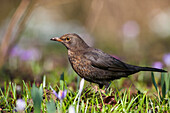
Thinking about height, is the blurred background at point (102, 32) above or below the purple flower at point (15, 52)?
above

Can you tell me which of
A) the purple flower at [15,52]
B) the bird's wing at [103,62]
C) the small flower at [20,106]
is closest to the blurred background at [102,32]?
the purple flower at [15,52]

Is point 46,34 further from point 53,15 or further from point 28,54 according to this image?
point 28,54

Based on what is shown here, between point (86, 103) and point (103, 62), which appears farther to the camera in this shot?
point (103, 62)

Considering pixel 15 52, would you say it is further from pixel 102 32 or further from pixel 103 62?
pixel 102 32

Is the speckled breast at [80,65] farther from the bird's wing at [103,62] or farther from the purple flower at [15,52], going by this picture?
the purple flower at [15,52]

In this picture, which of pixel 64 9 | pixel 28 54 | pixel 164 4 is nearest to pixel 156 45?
pixel 164 4

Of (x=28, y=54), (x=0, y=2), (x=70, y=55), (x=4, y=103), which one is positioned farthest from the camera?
(x=0, y=2)

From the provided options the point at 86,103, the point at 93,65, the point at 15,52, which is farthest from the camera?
the point at 15,52

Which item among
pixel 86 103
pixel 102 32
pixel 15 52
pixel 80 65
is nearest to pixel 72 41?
pixel 80 65
